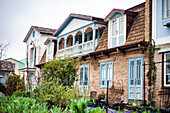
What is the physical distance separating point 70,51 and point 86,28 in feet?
11.4

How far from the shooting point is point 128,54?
16.7 m

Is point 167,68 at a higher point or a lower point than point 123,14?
lower

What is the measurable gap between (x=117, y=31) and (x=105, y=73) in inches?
125

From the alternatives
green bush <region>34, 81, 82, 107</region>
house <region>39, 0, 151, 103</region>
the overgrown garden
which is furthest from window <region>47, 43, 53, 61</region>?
green bush <region>34, 81, 82, 107</region>

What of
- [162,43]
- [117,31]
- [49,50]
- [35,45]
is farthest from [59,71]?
[35,45]

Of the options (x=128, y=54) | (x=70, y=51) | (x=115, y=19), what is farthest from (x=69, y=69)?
(x=70, y=51)

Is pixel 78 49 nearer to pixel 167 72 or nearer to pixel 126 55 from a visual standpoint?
pixel 126 55

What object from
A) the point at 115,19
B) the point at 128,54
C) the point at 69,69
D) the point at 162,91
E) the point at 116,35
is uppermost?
the point at 115,19

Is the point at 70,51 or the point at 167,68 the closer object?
the point at 167,68

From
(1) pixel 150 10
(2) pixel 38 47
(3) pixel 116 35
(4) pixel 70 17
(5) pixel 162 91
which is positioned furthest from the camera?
(2) pixel 38 47

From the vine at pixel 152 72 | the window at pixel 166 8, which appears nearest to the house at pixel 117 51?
the vine at pixel 152 72

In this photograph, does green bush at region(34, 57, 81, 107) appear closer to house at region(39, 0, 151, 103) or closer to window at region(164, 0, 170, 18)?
house at region(39, 0, 151, 103)

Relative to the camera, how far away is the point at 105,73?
62.2 feet

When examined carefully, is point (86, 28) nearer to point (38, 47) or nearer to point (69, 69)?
point (69, 69)
